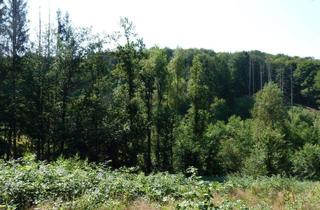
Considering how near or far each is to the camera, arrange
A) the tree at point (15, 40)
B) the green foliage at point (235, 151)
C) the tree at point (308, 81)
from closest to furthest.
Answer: the tree at point (15, 40) < the green foliage at point (235, 151) < the tree at point (308, 81)

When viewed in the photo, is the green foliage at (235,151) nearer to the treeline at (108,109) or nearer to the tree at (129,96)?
the treeline at (108,109)

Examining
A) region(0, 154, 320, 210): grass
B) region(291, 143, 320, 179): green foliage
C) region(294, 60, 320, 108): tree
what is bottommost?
region(291, 143, 320, 179): green foliage

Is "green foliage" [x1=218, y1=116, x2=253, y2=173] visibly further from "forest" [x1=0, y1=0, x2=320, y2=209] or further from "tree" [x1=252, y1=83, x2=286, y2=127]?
"tree" [x1=252, y1=83, x2=286, y2=127]

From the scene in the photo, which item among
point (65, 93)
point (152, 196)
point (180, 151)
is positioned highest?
point (65, 93)

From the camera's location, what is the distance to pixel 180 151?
45219mm

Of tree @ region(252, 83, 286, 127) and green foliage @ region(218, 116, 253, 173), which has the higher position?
tree @ region(252, 83, 286, 127)

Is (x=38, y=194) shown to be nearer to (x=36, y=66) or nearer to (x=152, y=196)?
(x=152, y=196)

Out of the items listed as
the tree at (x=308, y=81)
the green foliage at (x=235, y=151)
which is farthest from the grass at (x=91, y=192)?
the tree at (x=308, y=81)

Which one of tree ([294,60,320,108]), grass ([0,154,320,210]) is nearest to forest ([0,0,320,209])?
grass ([0,154,320,210])

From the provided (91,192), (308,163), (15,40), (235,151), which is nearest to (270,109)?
(235,151)

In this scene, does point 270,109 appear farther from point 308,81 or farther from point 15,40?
point 308,81

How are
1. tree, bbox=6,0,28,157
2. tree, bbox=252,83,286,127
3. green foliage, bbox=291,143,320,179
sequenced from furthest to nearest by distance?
tree, bbox=252,83,286,127, green foliage, bbox=291,143,320,179, tree, bbox=6,0,28,157

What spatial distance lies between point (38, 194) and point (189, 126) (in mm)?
36441

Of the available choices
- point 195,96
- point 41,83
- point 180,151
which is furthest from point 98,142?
point 195,96
